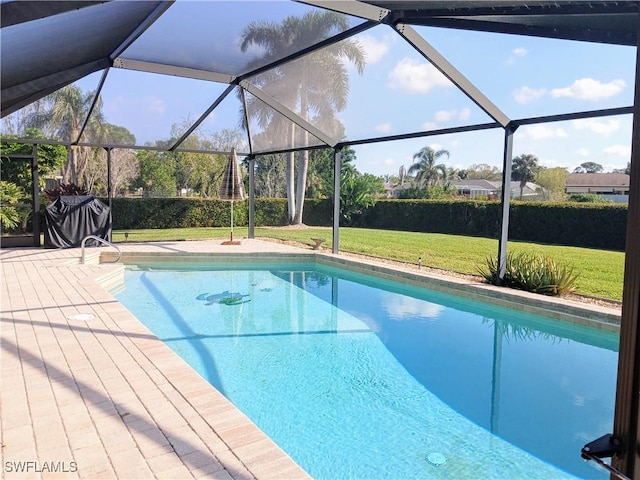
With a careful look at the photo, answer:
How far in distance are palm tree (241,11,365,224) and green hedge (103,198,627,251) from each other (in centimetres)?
682

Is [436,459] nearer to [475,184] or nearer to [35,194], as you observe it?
[35,194]

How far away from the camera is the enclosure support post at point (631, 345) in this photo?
1005 millimetres

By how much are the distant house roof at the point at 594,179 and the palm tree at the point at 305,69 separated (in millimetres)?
31045

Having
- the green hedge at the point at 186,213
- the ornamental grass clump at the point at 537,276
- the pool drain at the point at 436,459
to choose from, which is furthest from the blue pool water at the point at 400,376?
the green hedge at the point at 186,213

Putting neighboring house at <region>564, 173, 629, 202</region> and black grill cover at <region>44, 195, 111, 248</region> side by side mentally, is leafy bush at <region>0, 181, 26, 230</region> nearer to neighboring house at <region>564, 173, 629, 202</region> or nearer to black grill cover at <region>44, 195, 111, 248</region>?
black grill cover at <region>44, 195, 111, 248</region>

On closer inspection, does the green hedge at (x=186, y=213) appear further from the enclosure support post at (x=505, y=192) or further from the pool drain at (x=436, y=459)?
the pool drain at (x=436, y=459)

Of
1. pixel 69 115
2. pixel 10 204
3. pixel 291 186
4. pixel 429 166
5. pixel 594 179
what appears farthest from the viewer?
pixel 429 166

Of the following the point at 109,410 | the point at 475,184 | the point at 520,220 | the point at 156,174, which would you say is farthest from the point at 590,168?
the point at 109,410

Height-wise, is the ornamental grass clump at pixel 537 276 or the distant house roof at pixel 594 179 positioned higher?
Result: the distant house roof at pixel 594 179

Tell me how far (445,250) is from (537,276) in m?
6.37

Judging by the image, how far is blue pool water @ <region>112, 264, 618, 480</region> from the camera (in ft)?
11.9

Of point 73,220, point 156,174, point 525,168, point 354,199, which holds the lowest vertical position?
point 73,220

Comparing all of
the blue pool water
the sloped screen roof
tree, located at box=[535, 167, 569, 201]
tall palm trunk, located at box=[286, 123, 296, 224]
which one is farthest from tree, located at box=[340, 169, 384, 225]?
tree, located at box=[535, 167, 569, 201]
